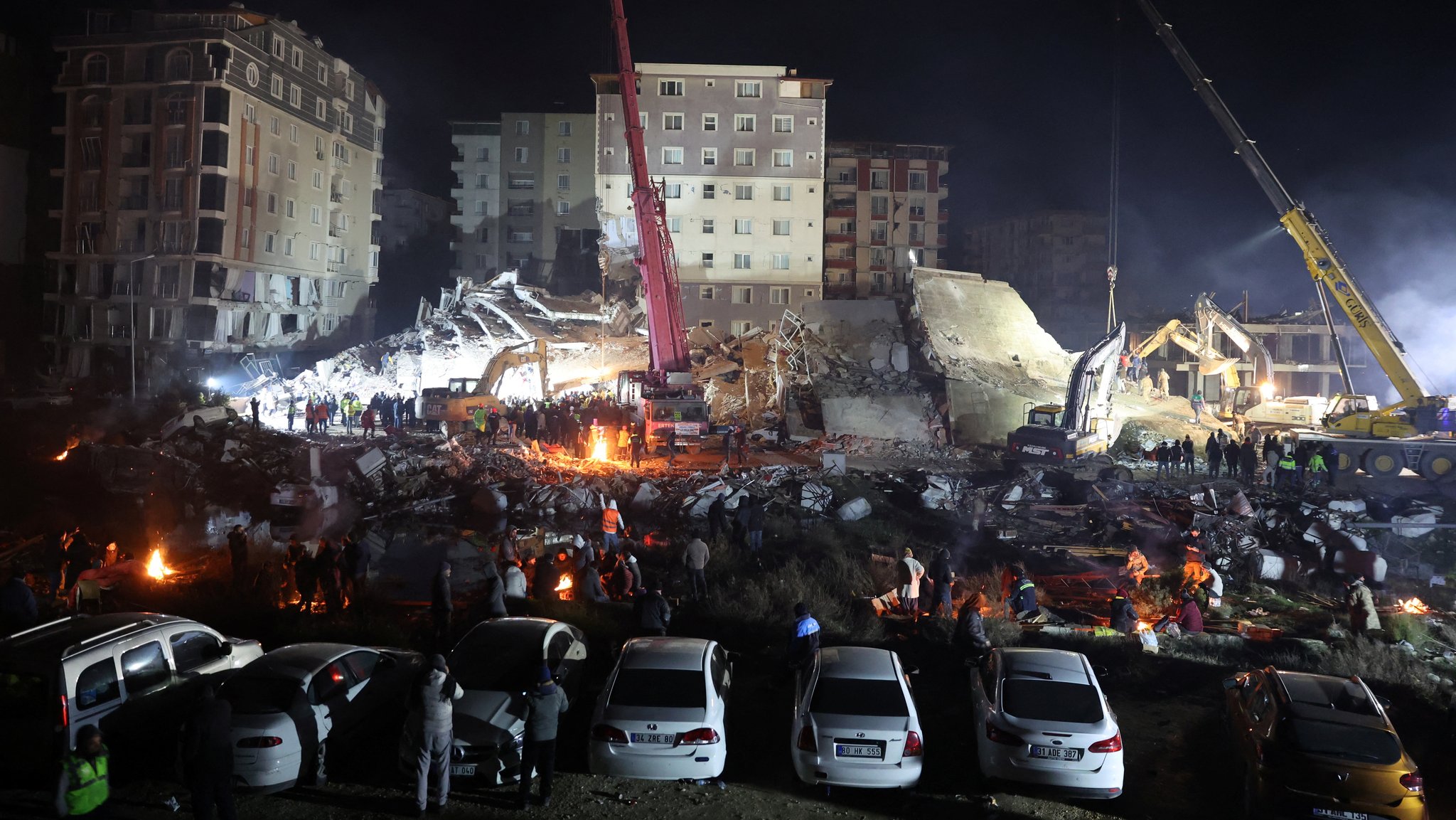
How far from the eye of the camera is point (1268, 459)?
2573 centimetres

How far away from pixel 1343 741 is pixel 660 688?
596 cm

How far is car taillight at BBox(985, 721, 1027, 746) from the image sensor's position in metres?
7.64

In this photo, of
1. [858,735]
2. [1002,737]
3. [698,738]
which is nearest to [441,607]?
[698,738]

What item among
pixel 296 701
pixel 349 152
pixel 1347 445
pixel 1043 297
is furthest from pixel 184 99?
pixel 1043 297

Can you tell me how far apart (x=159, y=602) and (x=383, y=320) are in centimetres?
5187

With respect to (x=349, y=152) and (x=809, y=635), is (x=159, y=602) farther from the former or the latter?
(x=349, y=152)

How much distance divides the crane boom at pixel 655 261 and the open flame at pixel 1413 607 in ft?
69.8

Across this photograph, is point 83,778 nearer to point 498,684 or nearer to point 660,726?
point 498,684

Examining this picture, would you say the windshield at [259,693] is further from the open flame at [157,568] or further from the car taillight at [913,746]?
the open flame at [157,568]

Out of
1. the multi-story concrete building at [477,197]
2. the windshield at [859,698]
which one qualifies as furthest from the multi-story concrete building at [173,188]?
the windshield at [859,698]

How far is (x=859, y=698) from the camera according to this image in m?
7.93

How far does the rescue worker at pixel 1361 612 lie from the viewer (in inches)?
529

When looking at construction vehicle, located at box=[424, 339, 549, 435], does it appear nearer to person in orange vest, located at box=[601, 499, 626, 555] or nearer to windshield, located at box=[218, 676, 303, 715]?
person in orange vest, located at box=[601, 499, 626, 555]

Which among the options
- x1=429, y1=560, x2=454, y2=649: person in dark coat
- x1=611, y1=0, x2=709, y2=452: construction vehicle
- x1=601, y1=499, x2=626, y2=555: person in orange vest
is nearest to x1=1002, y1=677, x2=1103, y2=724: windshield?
x1=429, y1=560, x2=454, y2=649: person in dark coat
